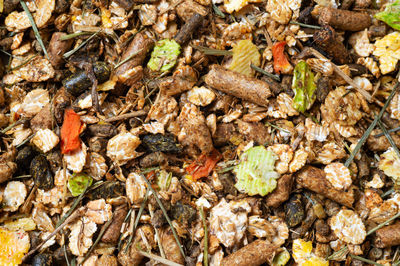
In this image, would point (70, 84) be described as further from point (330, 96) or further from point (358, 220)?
point (358, 220)

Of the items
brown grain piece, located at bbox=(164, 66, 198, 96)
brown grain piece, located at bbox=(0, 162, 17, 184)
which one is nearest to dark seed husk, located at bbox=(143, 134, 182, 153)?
brown grain piece, located at bbox=(164, 66, 198, 96)

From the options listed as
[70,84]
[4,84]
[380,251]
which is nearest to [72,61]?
[70,84]

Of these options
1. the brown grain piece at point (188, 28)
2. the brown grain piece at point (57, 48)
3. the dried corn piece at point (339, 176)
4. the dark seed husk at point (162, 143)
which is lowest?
the dried corn piece at point (339, 176)

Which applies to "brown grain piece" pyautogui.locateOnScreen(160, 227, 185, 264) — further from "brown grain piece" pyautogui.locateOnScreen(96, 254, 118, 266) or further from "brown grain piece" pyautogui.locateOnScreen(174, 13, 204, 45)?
"brown grain piece" pyautogui.locateOnScreen(174, 13, 204, 45)

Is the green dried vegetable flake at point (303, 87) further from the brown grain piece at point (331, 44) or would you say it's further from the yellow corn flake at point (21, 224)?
the yellow corn flake at point (21, 224)

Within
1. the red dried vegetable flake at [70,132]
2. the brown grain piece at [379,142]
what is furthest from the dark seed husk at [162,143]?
the brown grain piece at [379,142]
